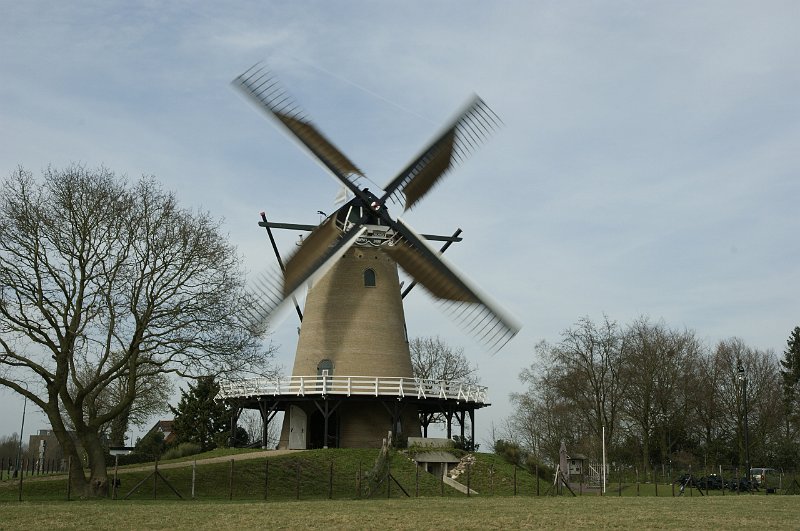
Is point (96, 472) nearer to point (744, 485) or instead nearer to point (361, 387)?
point (361, 387)

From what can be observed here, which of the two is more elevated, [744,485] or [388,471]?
[388,471]

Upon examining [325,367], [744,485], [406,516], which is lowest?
[744,485]

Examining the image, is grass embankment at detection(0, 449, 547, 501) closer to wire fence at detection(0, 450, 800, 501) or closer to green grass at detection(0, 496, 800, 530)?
wire fence at detection(0, 450, 800, 501)

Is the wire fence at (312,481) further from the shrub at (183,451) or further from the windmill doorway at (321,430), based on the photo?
the shrub at (183,451)

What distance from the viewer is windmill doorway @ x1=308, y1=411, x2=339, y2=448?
36156 mm

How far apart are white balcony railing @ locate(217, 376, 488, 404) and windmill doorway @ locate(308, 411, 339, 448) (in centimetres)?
190

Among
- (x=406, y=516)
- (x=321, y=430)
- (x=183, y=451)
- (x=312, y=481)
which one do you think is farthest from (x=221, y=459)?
(x=406, y=516)

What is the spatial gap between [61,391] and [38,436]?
101m

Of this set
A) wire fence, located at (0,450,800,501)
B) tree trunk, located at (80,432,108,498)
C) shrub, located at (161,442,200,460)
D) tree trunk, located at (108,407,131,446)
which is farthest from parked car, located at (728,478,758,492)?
tree trunk, located at (108,407,131,446)

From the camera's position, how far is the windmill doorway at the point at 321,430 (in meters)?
36.2

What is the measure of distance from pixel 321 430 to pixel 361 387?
15.9 ft

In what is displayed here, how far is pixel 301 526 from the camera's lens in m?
16.0

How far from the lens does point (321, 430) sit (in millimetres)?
37875

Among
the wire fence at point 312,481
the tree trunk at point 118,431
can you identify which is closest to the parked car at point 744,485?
the wire fence at point 312,481
